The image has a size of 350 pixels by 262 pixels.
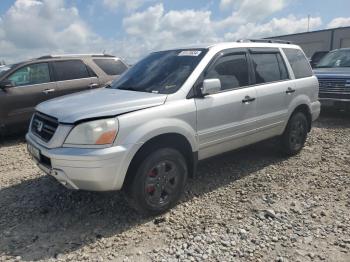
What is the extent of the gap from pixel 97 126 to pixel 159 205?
112 cm

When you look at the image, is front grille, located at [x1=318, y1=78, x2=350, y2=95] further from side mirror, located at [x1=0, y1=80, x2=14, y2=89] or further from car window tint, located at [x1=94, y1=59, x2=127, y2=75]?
side mirror, located at [x1=0, y1=80, x2=14, y2=89]

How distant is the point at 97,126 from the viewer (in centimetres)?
326

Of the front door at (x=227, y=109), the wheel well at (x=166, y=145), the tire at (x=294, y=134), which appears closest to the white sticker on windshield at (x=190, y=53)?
the front door at (x=227, y=109)

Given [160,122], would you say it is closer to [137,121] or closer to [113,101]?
[137,121]

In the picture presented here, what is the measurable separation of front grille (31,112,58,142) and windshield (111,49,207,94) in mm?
1062

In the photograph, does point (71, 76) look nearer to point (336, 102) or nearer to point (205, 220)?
point (205, 220)

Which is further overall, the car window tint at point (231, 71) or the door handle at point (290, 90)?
the door handle at point (290, 90)

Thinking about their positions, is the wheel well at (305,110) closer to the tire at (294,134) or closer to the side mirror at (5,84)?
the tire at (294,134)

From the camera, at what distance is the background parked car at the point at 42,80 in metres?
7.09

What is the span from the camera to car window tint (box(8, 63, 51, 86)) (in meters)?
7.30

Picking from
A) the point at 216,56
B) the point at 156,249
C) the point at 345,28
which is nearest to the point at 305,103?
the point at 216,56

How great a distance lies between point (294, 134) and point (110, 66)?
4802 mm

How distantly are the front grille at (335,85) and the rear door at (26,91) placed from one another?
21.7ft

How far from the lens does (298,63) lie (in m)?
5.70
